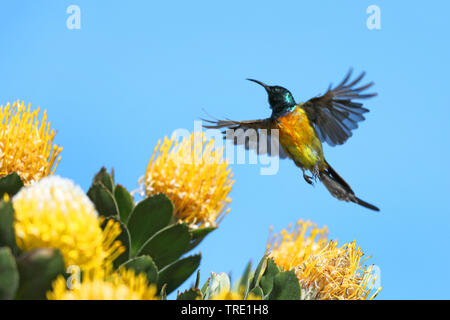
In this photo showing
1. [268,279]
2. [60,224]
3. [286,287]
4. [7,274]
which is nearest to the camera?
[7,274]

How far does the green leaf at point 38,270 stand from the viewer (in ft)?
4.85

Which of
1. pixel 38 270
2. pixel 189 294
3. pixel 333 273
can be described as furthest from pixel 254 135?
pixel 38 270

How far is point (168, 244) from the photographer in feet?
6.50

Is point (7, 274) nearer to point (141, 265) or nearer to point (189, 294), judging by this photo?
point (141, 265)

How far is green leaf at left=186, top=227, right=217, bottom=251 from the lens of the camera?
2098 millimetres

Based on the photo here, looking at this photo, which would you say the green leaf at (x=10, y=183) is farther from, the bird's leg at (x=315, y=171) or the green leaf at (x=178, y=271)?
the bird's leg at (x=315, y=171)

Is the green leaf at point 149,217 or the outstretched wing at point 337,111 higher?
the outstretched wing at point 337,111

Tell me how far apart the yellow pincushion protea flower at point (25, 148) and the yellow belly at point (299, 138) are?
91.2 inches

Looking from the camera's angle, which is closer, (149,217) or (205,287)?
(149,217)

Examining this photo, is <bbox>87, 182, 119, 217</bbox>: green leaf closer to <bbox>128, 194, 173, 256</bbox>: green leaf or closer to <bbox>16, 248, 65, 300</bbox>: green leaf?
<bbox>128, 194, 173, 256</bbox>: green leaf

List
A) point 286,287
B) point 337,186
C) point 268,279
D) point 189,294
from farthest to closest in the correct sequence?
point 337,186, point 268,279, point 286,287, point 189,294

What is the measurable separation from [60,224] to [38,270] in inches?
5.6

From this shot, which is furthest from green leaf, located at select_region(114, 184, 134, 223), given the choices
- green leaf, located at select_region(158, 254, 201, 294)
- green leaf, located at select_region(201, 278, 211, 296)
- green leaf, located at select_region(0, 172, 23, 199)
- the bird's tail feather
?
the bird's tail feather

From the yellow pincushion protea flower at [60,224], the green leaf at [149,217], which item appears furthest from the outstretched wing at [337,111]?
the yellow pincushion protea flower at [60,224]
